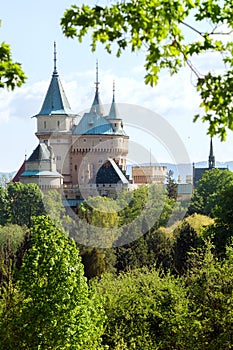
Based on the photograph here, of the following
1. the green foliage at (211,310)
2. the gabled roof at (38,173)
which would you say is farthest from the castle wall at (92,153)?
the green foliage at (211,310)

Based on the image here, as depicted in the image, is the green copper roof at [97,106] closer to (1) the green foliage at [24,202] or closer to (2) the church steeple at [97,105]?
(2) the church steeple at [97,105]

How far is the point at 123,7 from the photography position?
9820 millimetres

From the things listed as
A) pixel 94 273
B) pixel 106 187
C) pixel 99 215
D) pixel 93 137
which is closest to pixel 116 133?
pixel 93 137

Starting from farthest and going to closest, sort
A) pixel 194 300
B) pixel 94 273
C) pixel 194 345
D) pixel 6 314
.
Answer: pixel 94 273 → pixel 194 300 → pixel 194 345 → pixel 6 314

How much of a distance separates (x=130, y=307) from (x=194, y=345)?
13.3 ft

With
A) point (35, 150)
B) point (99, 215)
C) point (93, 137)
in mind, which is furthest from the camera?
point (93, 137)

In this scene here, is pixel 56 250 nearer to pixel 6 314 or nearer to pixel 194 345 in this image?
pixel 6 314

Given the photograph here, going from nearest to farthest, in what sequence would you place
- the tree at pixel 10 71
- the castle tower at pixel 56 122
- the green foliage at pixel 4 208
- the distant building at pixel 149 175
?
1. the tree at pixel 10 71
2. the green foliage at pixel 4 208
3. the castle tower at pixel 56 122
4. the distant building at pixel 149 175

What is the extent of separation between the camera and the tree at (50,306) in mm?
22188

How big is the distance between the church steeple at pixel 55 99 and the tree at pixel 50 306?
342 ft

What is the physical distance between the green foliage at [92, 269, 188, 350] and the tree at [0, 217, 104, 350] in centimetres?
308

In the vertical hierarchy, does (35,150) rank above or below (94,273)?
above

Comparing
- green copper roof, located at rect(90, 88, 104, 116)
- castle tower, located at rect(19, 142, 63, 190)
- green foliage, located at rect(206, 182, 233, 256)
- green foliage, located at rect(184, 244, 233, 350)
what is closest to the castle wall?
green copper roof, located at rect(90, 88, 104, 116)

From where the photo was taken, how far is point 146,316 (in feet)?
95.3
